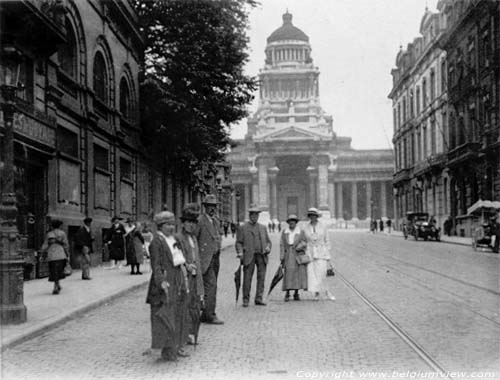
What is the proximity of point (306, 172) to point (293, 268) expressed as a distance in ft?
281

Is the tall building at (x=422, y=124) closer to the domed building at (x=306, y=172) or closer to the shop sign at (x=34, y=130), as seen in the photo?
the domed building at (x=306, y=172)

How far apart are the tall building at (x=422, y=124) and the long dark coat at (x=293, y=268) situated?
106 ft

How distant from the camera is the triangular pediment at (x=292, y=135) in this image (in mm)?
93688

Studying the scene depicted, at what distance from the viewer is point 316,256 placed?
12.6 metres

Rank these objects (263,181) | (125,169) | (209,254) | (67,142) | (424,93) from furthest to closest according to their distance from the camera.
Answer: (263,181), (424,93), (125,169), (67,142), (209,254)

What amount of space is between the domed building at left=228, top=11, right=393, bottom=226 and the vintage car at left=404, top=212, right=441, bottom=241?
44913mm

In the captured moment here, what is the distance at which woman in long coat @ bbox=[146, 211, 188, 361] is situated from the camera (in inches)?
280

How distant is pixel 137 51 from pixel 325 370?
23.3 m

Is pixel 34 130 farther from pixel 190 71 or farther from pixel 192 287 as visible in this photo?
pixel 190 71

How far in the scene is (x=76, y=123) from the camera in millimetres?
19484

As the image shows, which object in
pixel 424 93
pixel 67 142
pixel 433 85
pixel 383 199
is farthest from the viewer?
pixel 383 199

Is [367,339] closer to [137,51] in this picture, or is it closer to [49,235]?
[49,235]

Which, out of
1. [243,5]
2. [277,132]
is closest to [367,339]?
[243,5]

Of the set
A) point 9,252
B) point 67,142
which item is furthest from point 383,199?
point 9,252
